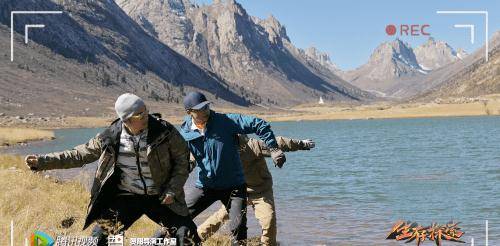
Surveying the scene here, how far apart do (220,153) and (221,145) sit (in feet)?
0.37

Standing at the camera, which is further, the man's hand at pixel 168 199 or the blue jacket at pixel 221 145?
Result: the blue jacket at pixel 221 145

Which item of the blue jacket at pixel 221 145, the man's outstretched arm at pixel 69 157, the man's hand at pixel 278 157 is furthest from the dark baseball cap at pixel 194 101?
the man's outstretched arm at pixel 69 157

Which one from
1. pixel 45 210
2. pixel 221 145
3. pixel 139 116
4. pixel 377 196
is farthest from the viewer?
pixel 377 196

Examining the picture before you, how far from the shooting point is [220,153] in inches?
328

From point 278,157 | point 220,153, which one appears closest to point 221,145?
point 220,153

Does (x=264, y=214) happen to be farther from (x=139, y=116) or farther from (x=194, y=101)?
(x=139, y=116)

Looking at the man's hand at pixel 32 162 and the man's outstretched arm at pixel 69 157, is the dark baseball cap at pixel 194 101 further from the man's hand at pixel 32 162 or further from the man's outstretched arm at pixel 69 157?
the man's hand at pixel 32 162

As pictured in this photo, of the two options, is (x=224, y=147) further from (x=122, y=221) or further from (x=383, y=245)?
(x=383, y=245)

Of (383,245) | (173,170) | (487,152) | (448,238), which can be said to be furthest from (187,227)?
(487,152)

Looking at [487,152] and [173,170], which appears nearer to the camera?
[173,170]

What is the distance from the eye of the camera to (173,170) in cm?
685

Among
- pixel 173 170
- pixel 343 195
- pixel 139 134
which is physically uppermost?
pixel 139 134

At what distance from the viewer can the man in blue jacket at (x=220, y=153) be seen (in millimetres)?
8266

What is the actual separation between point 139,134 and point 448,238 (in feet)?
31.1
